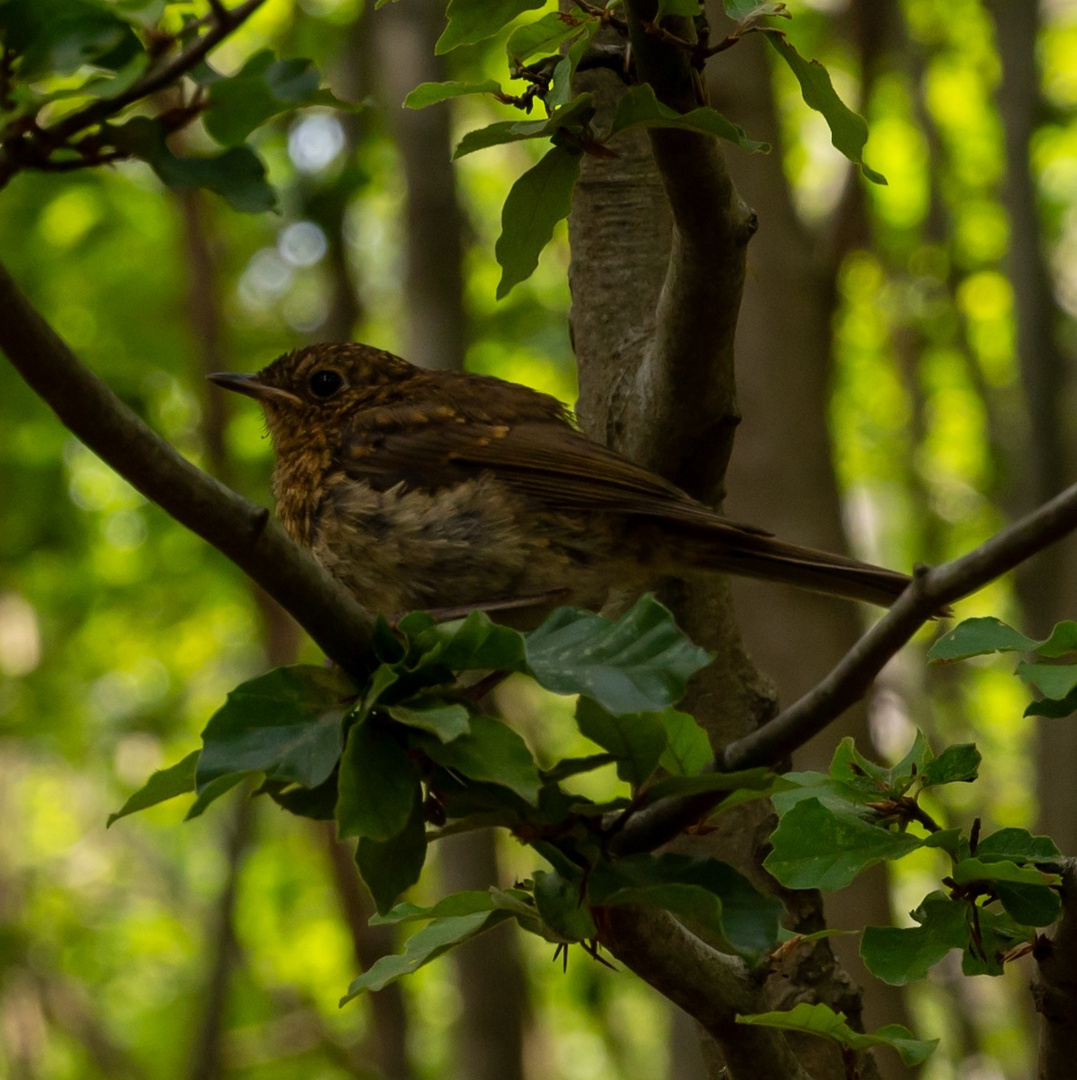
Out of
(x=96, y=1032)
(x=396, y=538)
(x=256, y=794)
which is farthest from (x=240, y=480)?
(x=256, y=794)

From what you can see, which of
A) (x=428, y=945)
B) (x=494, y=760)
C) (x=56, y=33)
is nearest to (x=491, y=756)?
(x=494, y=760)

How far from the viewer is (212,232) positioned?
7879 millimetres

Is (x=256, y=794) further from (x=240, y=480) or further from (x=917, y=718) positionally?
(x=917, y=718)

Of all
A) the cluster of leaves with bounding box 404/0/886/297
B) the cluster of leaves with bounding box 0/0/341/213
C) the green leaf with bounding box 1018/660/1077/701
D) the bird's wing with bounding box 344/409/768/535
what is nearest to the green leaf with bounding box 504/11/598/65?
the cluster of leaves with bounding box 404/0/886/297

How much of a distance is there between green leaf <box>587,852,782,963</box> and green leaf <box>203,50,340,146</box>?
1.12m

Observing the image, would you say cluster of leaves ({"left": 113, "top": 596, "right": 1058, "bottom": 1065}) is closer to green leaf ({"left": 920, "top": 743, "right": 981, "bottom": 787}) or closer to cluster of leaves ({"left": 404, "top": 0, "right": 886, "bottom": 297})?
green leaf ({"left": 920, "top": 743, "right": 981, "bottom": 787})

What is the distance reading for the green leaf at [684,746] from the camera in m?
2.13

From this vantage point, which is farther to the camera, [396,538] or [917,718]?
[917,718]

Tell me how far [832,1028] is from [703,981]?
0.23 meters

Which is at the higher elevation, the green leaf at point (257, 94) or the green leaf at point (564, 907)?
the green leaf at point (257, 94)

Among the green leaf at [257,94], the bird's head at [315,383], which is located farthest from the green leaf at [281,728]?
the bird's head at [315,383]

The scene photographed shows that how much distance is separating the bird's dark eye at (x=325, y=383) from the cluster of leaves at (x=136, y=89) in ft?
7.47

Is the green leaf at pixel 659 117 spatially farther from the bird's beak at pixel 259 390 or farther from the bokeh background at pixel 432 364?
the bird's beak at pixel 259 390

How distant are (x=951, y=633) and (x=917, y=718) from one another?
6117mm
